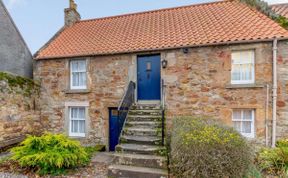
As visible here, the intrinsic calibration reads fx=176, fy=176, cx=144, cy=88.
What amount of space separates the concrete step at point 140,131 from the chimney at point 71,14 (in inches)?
377

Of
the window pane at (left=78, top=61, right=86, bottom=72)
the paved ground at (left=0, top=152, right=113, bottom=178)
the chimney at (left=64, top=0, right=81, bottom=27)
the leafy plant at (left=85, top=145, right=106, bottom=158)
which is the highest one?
the chimney at (left=64, top=0, right=81, bottom=27)

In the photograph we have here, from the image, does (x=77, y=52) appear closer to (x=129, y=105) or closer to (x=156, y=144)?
(x=129, y=105)

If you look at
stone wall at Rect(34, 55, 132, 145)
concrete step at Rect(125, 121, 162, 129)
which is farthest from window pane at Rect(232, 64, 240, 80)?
stone wall at Rect(34, 55, 132, 145)

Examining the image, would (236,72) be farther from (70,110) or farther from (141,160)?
(70,110)

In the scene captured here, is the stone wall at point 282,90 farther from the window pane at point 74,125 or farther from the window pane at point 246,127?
the window pane at point 74,125

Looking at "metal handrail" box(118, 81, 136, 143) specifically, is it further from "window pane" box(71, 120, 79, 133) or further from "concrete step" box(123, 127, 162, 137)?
"window pane" box(71, 120, 79, 133)

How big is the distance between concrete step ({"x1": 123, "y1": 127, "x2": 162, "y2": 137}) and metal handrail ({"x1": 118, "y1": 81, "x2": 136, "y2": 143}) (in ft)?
0.89

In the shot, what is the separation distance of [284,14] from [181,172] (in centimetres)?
1014

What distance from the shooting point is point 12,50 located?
10180mm

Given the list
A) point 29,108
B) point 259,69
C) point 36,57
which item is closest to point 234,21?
point 259,69

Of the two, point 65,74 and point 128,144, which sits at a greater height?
point 65,74

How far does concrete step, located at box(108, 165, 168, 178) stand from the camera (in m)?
4.83

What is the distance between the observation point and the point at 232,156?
3.54m

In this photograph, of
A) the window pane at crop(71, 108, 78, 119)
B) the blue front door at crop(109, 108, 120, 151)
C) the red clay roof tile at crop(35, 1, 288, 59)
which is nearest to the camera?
the red clay roof tile at crop(35, 1, 288, 59)
